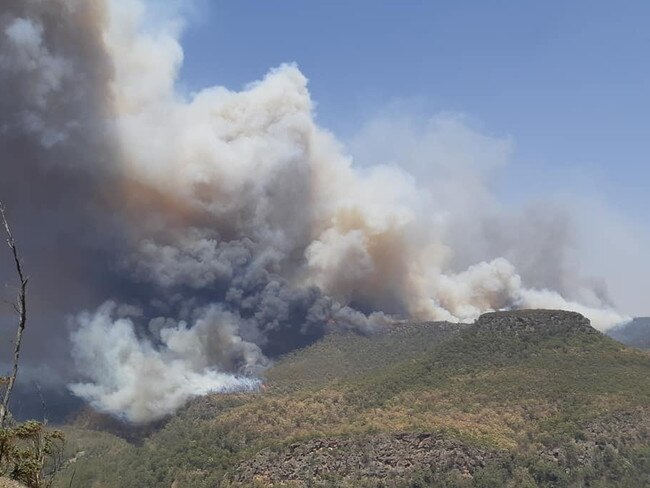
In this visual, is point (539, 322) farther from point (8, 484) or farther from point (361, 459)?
point (8, 484)

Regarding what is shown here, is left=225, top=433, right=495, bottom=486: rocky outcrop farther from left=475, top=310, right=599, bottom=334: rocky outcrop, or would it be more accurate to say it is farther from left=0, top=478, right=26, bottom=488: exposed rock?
left=0, top=478, right=26, bottom=488: exposed rock

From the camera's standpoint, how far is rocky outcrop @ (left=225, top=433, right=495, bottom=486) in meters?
90.9

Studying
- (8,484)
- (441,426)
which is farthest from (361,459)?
(8,484)

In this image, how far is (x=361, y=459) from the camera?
94.1 meters

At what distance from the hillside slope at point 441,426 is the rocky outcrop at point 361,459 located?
17 cm

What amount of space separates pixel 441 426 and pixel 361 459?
14117 mm

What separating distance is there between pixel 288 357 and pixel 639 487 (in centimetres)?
10707

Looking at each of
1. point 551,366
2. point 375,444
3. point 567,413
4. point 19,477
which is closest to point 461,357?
point 551,366

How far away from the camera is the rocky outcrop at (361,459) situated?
298 ft

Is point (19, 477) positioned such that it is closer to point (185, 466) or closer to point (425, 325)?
point (185, 466)

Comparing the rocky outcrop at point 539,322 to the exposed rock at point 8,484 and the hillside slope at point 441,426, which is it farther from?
the exposed rock at point 8,484

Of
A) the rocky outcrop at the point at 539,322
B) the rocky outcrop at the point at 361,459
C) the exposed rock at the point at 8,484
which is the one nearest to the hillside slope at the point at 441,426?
the rocky outcrop at the point at 361,459

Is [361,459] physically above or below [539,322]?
below

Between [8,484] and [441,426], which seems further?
[441,426]
